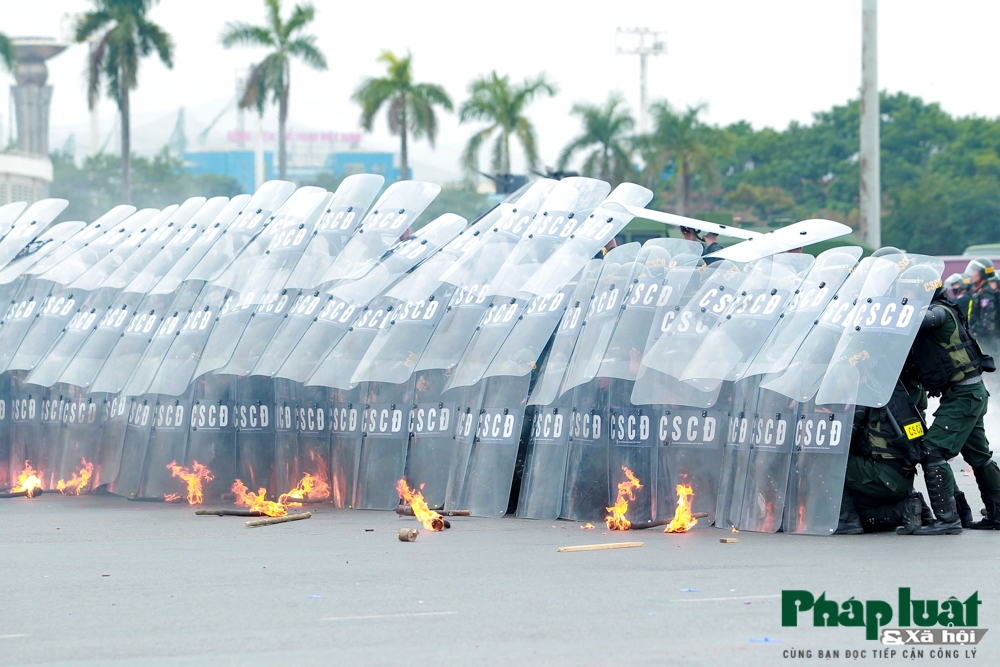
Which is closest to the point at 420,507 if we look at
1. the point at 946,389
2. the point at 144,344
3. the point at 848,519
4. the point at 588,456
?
the point at 588,456

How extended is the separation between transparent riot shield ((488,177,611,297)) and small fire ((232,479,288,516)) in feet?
7.63

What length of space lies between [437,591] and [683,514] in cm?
233

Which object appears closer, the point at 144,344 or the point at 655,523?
the point at 655,523

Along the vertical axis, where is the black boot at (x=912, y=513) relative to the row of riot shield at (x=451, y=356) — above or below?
below

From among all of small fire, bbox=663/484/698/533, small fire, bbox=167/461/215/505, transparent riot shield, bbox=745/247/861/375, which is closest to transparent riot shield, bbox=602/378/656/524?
small fire, bbox=663/484/698/533

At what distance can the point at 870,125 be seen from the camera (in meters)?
24.8

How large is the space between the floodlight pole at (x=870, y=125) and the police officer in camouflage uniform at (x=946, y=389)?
1717 centimetres

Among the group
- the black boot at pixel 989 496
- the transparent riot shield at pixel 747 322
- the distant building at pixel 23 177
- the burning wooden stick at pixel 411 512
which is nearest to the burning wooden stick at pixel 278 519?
the burning wooden stick at pixel 411 512

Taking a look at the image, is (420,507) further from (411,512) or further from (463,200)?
(463,200)

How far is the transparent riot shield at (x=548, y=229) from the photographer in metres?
9.23

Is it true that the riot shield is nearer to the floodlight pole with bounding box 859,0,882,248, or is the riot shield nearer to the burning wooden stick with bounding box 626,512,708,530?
the burning wooden stick with bounding box 626,512,708,530

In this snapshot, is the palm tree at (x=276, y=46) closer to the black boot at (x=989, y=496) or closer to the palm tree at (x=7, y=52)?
the palm tree at (x=7, y=52)

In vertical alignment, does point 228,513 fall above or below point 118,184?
below

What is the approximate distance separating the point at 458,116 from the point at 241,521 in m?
36.4
